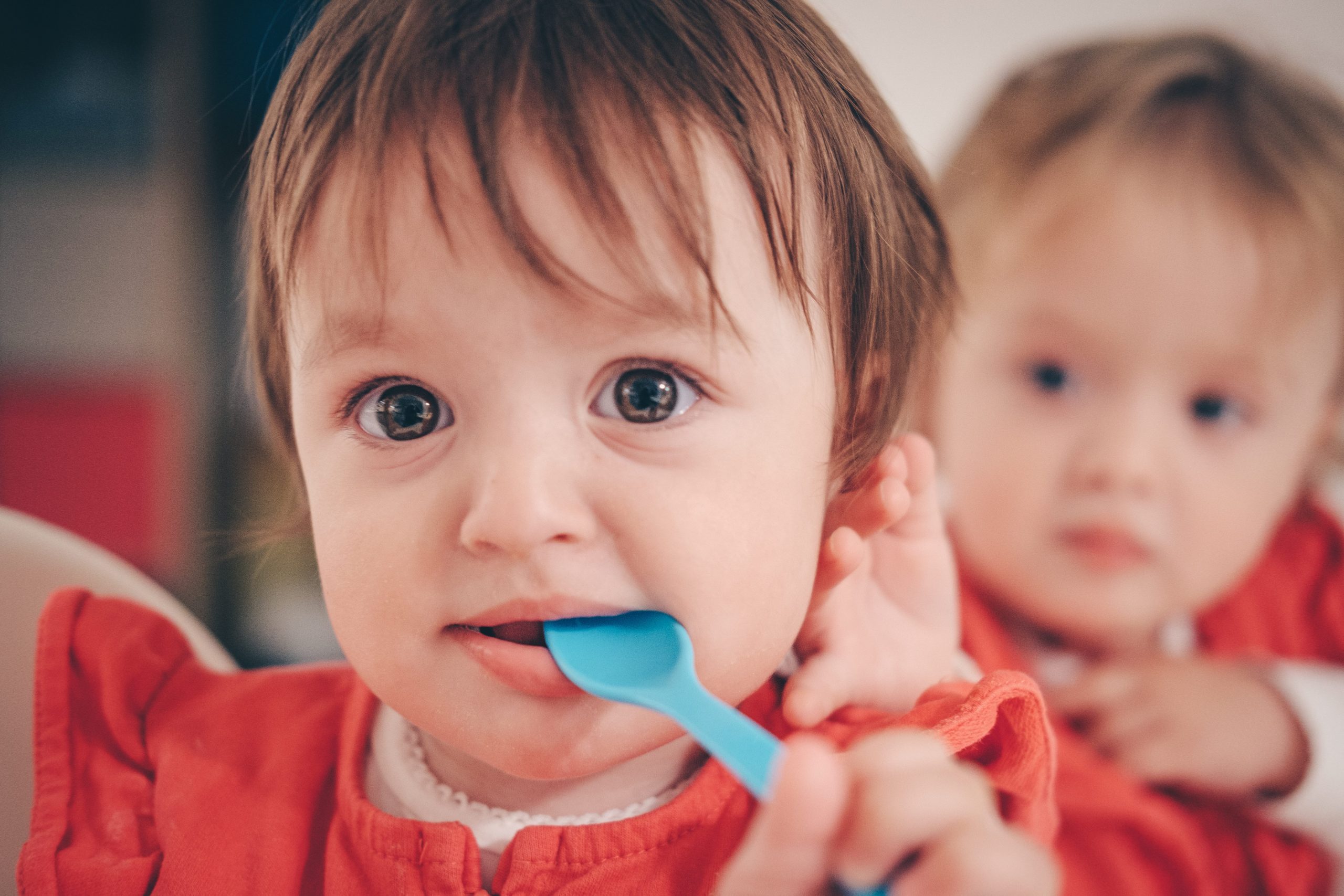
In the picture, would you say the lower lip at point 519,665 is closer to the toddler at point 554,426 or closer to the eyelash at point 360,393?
the toddler at point 554,426

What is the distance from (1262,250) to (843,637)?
53cm

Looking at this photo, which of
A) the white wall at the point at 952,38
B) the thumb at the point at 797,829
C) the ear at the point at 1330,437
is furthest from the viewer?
the white wall at the point at 952,38

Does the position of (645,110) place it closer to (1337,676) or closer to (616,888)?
(616,888)

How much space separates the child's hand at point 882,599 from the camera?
0.58 metres

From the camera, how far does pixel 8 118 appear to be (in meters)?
2.02

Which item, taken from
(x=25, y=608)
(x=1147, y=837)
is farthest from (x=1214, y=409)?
(x=25, y=608)

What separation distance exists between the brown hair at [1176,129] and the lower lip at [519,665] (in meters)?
0.67

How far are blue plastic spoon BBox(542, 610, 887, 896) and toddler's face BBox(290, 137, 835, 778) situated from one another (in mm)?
11

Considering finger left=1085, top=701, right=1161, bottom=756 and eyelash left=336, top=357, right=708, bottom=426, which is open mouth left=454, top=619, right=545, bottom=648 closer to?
eyelash left=336, top=357, right=708, bottom=426

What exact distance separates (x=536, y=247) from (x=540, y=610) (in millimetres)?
161

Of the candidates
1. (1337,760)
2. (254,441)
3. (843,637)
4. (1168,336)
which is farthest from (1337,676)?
(254,441)

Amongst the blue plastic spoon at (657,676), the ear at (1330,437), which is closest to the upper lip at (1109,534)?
the ear at (1330,437)

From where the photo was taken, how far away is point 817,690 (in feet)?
1.94

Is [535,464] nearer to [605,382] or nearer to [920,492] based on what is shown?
[605,382]
